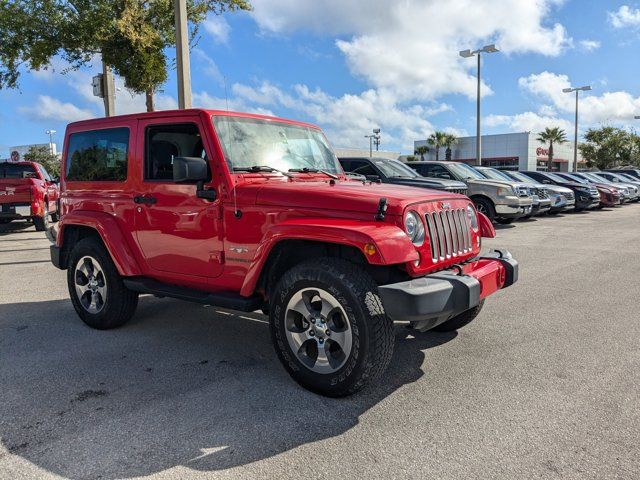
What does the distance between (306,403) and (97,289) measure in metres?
2.67

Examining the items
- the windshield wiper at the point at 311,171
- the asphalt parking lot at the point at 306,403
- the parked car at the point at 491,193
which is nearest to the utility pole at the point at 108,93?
the asphalt parking lot at the point at 306,403

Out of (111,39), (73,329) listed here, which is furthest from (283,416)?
(111,39)

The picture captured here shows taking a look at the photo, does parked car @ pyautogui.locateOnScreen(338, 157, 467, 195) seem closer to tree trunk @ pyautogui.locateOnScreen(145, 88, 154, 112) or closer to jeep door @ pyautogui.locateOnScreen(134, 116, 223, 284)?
tree trunk @ pyautogui.locateOnScreen(145, 88, 154, 112)

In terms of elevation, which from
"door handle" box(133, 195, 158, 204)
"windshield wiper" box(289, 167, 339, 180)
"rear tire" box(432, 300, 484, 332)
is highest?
"windshield wiper" box(289, 167, 339, 180)

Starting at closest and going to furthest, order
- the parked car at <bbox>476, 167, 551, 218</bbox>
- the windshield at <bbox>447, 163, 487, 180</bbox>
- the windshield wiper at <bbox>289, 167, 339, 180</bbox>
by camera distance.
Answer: the windshield wiper at <bbox>289, 167, 339, 180</bbox> < the windshield at <bbox>447, 163, 487, 180</bbox> < the parked car at <bbox>476, 167, 551, 218</bbox>

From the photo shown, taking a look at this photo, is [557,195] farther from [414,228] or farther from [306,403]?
[306,403]

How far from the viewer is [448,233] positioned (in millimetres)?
3678

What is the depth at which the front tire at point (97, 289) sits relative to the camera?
4715mm

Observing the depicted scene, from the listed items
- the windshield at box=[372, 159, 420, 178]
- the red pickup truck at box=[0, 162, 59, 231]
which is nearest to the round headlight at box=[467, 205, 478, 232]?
the windshield at box=[372, 159, 420, 178]

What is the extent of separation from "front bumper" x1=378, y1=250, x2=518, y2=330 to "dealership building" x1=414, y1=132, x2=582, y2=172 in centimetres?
5212

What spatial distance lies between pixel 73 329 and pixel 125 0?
941 centimetres

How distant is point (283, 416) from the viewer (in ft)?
10.2

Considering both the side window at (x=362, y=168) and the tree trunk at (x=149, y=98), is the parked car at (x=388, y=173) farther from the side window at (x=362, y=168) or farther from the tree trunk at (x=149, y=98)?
the tree trunk at (x=149, y=98)

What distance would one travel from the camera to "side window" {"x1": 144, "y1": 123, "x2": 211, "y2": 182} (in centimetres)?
420
